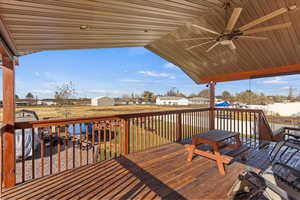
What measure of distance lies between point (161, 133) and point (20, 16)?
12.6 ft

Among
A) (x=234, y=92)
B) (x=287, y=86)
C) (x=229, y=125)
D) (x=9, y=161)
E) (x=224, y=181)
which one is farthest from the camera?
(x=234, y=92)

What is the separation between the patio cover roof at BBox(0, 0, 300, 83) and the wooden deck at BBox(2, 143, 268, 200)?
228cm

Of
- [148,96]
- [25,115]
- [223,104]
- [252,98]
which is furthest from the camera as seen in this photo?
[148,96]

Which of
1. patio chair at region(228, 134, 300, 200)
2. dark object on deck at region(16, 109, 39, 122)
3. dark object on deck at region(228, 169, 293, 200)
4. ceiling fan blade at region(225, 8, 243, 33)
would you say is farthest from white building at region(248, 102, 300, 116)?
dark object on deck at region(16, 109, 39, 122)

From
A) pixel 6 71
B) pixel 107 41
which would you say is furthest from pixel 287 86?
pixel 6 71

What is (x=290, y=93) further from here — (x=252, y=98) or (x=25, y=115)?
(x=25, y=115)

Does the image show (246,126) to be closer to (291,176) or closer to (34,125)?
(291,176)

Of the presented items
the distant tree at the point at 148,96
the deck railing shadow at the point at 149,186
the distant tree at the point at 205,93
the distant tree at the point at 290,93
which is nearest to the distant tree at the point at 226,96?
the distant tree at the point at 205,93

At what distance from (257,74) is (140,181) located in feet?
16.3

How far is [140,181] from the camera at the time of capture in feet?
7.54

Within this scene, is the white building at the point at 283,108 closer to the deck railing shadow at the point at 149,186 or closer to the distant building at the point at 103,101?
the deck railing shadow at the point at 149,186

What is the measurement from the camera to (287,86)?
15.5ft

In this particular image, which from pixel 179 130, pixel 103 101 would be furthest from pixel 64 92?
pixel 179 130

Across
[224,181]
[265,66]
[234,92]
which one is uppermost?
[265,66]
